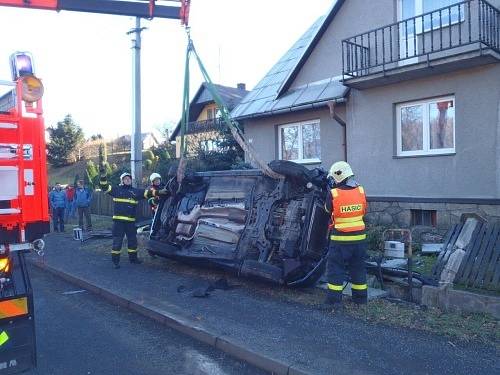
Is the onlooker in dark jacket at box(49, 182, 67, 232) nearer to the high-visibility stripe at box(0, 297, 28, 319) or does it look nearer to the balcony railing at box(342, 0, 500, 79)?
the balcony railing at box(342, 0, 500, 79)

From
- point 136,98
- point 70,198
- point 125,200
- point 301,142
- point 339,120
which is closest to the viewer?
point 125,200

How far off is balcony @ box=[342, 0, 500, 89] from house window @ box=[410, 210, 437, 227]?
111 inches

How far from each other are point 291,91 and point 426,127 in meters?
4.30

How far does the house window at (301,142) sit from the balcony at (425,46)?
1.91 metres

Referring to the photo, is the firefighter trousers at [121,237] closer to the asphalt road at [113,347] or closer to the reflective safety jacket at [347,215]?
the asphalt road at [113,347]

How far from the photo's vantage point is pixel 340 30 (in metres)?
12.4

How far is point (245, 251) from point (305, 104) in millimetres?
6260

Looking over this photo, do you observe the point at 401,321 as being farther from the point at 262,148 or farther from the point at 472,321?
the point at 262,148

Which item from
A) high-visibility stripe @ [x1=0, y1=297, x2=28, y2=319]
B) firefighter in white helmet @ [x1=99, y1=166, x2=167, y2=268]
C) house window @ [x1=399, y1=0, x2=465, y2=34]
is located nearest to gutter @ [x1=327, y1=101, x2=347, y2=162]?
house window @ [x1=399, y1=0, x2=465, y2=34]

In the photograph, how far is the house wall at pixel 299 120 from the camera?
12539 millimetres

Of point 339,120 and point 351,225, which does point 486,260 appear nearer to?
point 351,225

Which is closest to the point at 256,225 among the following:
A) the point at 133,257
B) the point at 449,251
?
the point at 449,251

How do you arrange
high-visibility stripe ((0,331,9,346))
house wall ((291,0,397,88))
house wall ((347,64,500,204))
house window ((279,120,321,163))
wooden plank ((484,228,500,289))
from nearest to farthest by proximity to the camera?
high-visibility stripe ((0,331,9,346)), wooden plank ((484,228,500,289)), house wall ((347,64,500,204)), house wall ((291,0,397,88)), house window ((279,120,321,163))

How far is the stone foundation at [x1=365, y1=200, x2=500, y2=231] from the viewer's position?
357 inches
